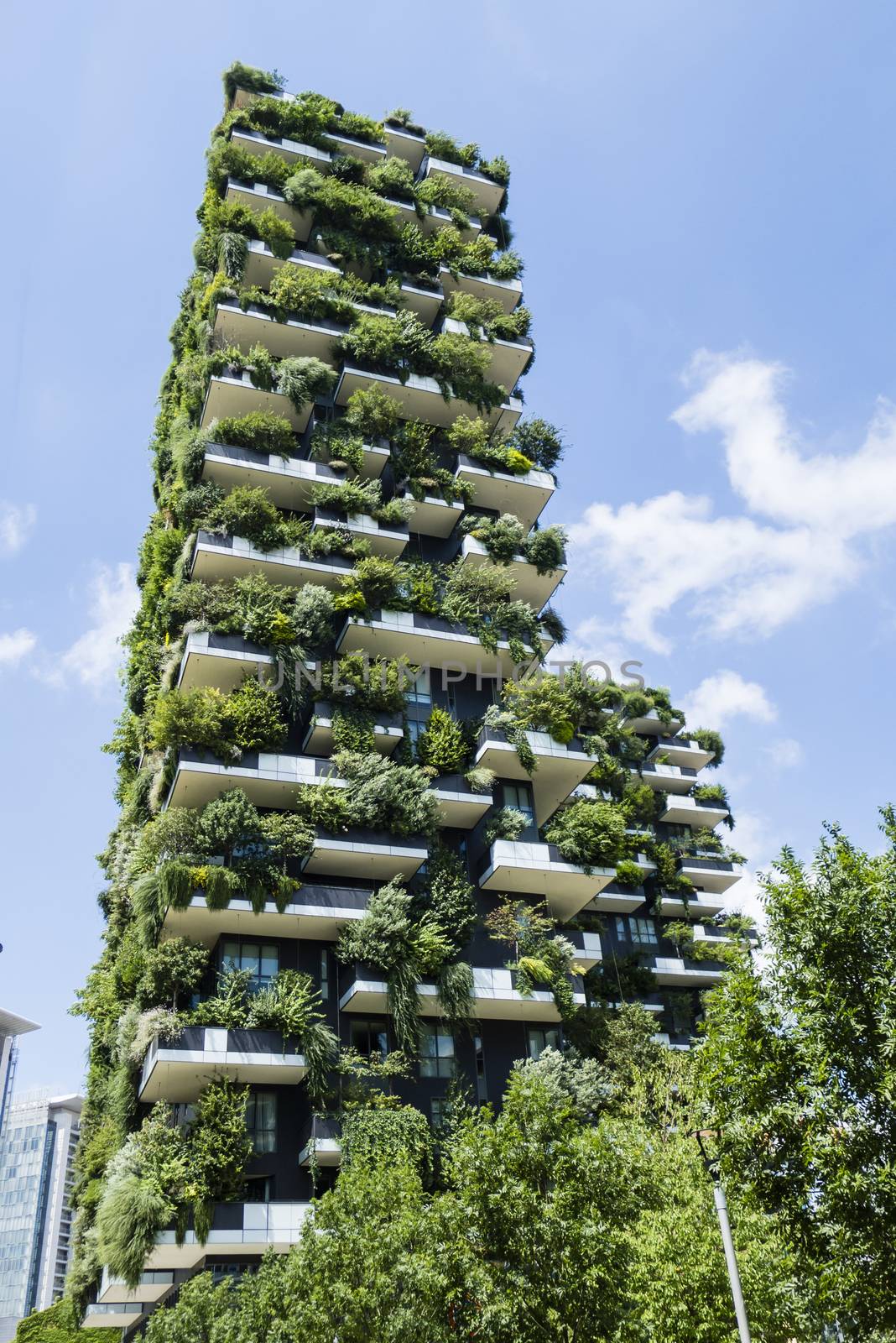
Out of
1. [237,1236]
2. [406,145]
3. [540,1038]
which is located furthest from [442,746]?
[406,145]

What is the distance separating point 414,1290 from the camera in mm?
18125

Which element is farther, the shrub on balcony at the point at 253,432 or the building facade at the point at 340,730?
the shrub on balcony at the point at 253,432

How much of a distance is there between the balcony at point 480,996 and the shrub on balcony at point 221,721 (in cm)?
730

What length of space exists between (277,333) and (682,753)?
33.1 metres

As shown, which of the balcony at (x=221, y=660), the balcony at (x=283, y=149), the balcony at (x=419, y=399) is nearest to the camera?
the balcony at (x=221, y=660)

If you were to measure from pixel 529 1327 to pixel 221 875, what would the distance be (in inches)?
596

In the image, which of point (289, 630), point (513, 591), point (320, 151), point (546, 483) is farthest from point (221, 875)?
point (320, 151)

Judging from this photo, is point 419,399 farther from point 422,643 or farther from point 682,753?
point 682,753

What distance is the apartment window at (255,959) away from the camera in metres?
30.7

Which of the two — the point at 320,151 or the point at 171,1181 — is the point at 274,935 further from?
the point at 320,151

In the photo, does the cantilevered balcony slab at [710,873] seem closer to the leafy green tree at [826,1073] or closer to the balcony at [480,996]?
the balcony at [480,996]

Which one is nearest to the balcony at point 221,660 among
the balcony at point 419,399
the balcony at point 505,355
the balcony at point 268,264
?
the balcony at point 419,399

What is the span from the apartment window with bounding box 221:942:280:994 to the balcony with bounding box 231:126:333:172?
33516 mm

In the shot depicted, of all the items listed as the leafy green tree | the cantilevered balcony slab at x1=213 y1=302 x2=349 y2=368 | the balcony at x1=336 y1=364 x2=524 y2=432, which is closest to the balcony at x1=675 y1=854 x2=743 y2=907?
the balcony at x1=336 y1=364 x2=524 y2=432
